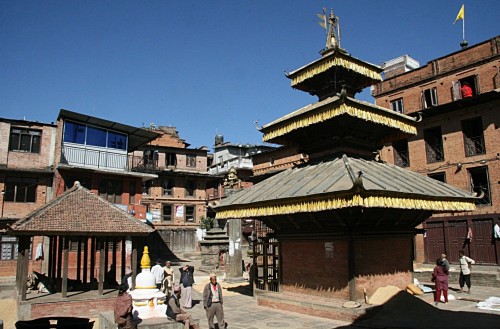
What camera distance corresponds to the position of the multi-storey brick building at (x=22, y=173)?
2695cm

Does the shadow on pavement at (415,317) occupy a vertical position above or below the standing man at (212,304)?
below

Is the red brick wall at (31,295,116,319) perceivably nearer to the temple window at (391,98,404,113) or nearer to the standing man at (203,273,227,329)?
the standing man at (203,273,227,329)

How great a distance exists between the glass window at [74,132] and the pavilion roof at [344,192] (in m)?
19.7

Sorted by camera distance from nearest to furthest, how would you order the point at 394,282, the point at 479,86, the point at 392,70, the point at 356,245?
the point at 356,245 → the point at 394,282 → the point at 479,86 → the point at 392,70

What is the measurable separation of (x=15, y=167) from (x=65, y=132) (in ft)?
13.5

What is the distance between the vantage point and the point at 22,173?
1101 inches

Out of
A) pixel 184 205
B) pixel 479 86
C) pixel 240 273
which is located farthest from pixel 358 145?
pixel 184 205

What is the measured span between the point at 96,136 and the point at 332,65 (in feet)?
74.8

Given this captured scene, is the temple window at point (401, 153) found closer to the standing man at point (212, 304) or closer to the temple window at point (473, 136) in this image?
the temple window at point (473, 136)

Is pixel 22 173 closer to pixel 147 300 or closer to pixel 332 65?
pixel 147 300

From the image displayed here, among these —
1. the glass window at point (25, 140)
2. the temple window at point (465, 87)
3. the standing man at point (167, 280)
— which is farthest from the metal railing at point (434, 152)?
the glass window at point (25, 140)

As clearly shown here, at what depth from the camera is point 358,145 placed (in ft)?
46.3

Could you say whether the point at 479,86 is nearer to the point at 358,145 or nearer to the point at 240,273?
the point at 358,145

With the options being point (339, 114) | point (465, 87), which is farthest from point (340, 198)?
point (465, 87)
